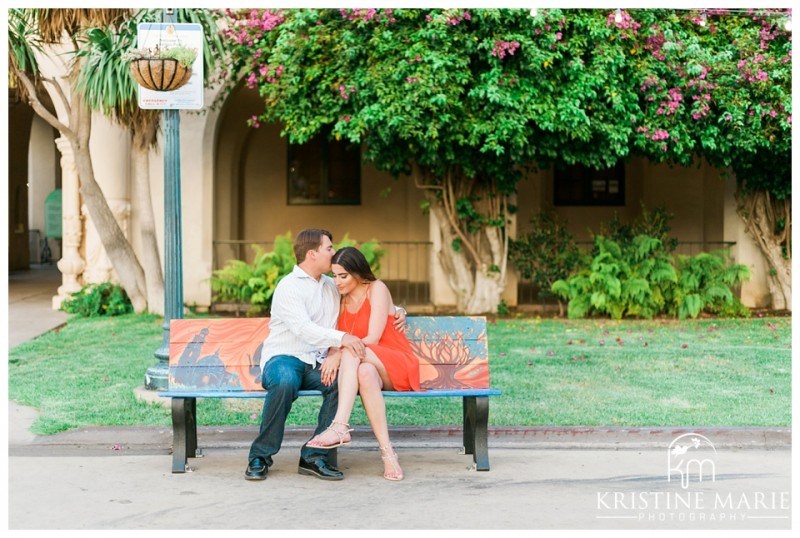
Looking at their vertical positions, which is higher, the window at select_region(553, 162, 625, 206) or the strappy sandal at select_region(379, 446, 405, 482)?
the window at select_region(553, 162, 625, 206)

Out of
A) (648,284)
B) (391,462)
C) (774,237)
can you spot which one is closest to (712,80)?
(648,284)

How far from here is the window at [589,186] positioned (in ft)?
60.2

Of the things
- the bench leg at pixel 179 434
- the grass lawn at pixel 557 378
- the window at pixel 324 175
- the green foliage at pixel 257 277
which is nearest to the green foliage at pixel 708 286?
the grass lawn at pixel 557 378

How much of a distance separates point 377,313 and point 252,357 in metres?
0.92

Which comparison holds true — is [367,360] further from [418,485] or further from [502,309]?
[502,309]

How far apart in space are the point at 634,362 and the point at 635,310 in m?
3.77

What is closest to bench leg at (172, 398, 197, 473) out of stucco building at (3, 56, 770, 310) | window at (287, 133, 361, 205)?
stucco building at (3, 56, 770, 310)

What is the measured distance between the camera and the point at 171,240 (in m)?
7.76

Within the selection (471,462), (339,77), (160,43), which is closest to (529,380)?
(471,462)

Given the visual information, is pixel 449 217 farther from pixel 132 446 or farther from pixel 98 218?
pixel 132 446

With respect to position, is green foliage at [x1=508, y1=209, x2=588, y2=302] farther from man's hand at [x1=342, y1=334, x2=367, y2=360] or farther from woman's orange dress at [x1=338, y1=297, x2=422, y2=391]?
man's hand at [x1=342, y1=334, x2=367, y2=360]

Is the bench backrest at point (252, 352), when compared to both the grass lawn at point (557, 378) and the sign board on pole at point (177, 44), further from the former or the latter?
the sign board on pole at point (177, 44)

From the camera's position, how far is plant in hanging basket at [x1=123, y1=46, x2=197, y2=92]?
7715 mm

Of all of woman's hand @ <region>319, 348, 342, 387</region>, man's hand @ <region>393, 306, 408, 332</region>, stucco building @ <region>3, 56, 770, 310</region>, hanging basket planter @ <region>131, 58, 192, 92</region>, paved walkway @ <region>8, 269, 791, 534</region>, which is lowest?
paved walkway @ <region>8, 269, 791, 534</region>
